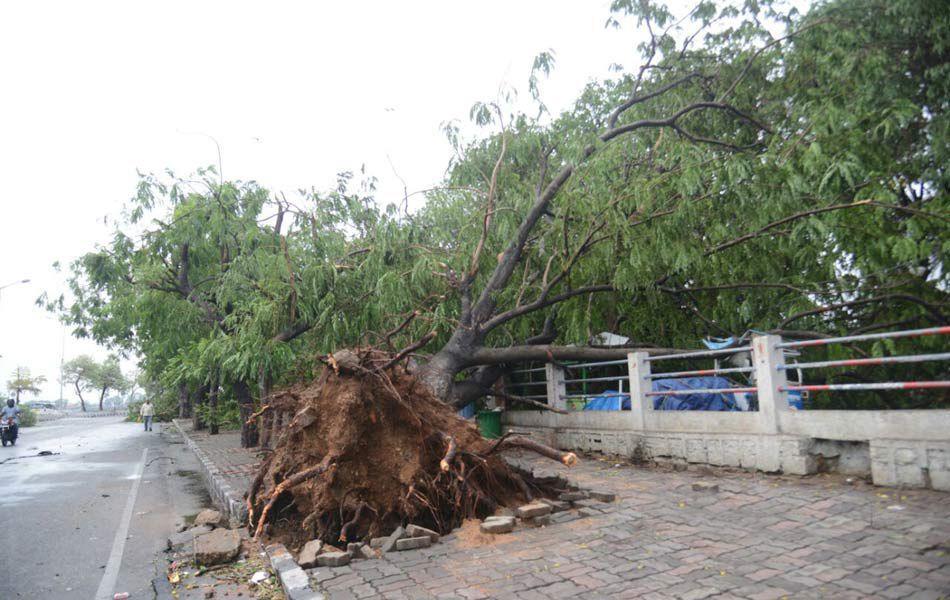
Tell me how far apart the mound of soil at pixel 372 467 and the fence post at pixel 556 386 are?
468 cm

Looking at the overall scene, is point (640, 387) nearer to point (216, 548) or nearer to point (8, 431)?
point (216, 548)

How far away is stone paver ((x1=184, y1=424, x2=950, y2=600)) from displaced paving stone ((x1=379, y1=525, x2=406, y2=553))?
0.55 ft

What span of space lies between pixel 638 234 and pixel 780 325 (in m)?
2.77

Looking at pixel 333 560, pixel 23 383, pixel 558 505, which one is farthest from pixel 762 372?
pixel 23 383

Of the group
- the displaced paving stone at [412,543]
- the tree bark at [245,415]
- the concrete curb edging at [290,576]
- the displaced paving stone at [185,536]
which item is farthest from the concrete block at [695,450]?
the tree bark at [245,415]

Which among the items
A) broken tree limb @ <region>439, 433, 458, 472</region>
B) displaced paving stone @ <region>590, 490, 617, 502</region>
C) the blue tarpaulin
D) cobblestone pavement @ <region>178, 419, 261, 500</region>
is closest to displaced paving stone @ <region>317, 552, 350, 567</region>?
broken tree limb @ <region>439, 433, 458, 472</region>

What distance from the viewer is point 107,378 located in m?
82.1

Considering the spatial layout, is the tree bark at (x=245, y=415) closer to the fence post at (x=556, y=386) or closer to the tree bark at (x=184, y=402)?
the fence post at (x=556, y=386)

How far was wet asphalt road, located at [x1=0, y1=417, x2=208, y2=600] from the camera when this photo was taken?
5.29 m

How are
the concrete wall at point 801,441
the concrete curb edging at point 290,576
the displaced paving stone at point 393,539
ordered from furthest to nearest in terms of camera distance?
1. the concrete wall at point 801,441
2. the displaced paving stone at point 393,539
3. the concrete curb edging at point 290,576

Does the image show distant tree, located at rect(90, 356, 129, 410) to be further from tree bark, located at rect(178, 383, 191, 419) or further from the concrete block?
the concrete block

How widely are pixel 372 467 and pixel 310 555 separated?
1.36m

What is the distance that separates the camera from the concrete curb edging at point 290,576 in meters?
4.25

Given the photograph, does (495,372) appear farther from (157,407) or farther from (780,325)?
(157,407)
